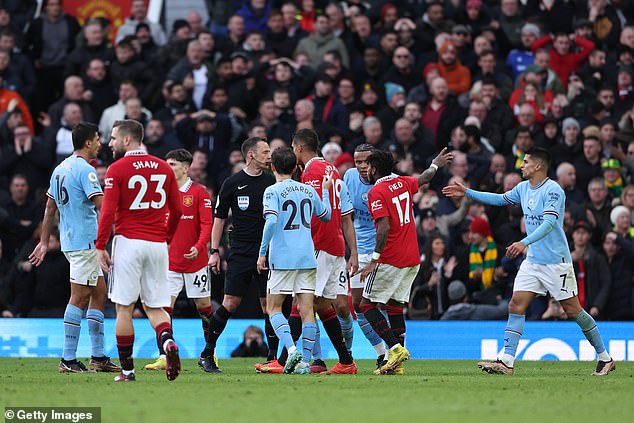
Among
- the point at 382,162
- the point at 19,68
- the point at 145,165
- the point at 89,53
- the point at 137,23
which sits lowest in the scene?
the point at 145,165

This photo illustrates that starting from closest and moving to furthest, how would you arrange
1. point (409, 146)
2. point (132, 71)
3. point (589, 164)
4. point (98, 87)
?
point (589, 164), point (409, 146), point (98, 87), point (132, 71)

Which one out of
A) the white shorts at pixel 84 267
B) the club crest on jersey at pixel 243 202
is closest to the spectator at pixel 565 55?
the club crest on jersey at pixel 243 202

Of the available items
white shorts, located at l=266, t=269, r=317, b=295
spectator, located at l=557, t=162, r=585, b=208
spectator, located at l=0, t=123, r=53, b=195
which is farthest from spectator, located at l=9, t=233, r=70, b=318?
spectator, located at l=557, t=162, r=585, b=208

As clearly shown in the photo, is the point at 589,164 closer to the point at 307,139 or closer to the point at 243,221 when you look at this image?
the point at 307,139

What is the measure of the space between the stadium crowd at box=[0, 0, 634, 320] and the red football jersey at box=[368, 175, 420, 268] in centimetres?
517

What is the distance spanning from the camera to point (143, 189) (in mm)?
11875

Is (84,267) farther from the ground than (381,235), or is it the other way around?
(381,235)

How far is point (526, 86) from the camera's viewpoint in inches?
870

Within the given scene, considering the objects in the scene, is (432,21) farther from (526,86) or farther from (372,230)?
(372,230)

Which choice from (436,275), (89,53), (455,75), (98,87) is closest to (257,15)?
(89,53)

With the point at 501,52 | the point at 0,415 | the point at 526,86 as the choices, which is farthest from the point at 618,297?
the point at 0,415

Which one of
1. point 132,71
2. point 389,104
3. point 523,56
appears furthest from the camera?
point 523,56

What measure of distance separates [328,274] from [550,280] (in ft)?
8.12

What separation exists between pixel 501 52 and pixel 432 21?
149cm
